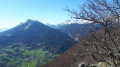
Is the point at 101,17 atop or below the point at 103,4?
below

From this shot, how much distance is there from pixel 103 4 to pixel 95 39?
2.38 m

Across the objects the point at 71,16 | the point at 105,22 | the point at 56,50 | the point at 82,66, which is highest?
the point at 71,16

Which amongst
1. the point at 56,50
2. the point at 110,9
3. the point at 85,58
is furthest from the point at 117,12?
the point at 56,50

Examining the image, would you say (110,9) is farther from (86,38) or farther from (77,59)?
(77,59)

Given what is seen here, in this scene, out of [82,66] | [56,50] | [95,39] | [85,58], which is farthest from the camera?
[56,50]

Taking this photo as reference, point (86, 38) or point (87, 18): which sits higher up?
point (87, 18)

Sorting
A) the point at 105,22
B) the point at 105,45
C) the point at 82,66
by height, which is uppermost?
the point at 105,22

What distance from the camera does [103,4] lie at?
6961 millimetres

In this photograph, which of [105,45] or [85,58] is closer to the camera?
[105,45]

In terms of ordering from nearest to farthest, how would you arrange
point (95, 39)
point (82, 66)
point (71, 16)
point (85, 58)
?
1. point (71, 16)
2. point (95, 39)
3. point (82, 66)
4. point (85, 58)

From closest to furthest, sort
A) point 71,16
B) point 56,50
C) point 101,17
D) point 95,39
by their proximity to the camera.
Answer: point 101,17, point 71,16, point 95,39, point 56,50

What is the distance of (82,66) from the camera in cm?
1814

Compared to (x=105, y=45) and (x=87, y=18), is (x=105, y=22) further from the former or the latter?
(x=105, y=45)

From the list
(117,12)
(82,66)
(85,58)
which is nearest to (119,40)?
(117,12)
